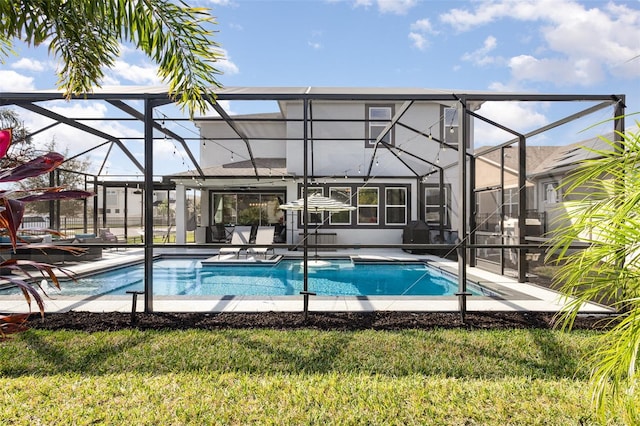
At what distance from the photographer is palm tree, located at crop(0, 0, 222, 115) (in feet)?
10.3

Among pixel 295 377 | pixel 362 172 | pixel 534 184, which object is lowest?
pixel 295 377

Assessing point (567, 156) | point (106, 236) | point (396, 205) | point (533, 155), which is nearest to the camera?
point (567, 156)

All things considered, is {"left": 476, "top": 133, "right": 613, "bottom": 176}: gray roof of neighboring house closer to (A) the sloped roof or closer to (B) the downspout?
(B) the downspout

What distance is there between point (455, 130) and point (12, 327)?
15.2 meters

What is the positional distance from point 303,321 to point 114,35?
14.0 feet

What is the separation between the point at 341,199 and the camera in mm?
14156

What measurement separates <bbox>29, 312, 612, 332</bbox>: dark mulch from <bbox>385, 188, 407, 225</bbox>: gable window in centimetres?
905

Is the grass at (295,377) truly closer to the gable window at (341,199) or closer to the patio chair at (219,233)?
the gable window at (341,199)

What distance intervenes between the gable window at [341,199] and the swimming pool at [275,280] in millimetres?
3012

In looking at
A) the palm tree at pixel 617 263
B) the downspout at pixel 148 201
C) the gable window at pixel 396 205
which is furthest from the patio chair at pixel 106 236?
the palm tree at pixel 617 263

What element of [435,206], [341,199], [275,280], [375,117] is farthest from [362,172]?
[275,280]

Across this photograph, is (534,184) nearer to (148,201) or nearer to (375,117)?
(148,201)

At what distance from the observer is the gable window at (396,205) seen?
14.1m

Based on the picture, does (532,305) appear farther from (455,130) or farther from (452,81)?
(455,130)
